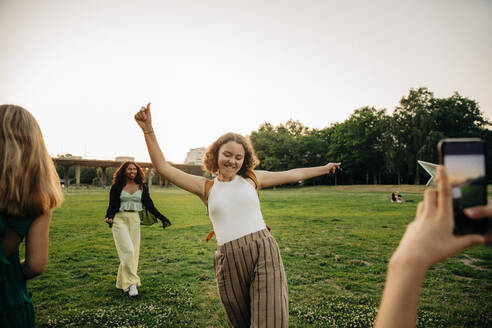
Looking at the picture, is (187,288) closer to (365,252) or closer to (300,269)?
(300,269)

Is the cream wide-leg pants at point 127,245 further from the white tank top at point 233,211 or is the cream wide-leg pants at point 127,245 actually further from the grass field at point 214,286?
the white tank top at point 233,211

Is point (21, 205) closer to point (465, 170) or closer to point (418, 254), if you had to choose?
point (418, 254)

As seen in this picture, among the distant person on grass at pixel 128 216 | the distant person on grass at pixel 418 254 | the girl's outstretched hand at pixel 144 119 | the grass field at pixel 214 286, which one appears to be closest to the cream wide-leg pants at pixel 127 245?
the distant person on grass at pixel 128 216

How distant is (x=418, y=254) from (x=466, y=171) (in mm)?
349

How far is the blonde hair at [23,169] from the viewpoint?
1929 mm

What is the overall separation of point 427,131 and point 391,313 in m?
58.2

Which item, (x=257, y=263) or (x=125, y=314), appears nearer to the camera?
(x=257, y=263)

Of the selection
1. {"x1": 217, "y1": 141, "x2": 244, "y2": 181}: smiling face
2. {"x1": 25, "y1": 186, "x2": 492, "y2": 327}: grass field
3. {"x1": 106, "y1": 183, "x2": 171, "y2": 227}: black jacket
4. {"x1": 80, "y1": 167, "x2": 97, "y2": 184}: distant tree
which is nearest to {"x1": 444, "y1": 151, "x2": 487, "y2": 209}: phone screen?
{"x1": 217, "y1": 141, "x2": 244, "y2": 181}: smiling face

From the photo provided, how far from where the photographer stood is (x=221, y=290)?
2.88 metres

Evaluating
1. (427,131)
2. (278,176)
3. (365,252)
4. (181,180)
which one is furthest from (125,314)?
(427,131)

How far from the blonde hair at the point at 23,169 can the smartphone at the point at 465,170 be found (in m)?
2.34

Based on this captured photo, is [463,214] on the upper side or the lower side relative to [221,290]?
upper

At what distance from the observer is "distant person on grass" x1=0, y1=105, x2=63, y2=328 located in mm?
1935

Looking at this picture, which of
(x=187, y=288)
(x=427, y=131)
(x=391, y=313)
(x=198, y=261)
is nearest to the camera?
(x=391, y=313)
